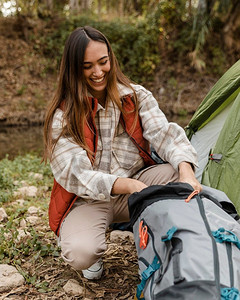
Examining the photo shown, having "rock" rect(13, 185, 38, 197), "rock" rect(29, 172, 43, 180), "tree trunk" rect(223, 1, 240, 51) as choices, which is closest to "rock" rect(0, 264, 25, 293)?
"rock" rect(13, 185, 38, 197)

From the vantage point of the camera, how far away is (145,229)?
60.6 inches

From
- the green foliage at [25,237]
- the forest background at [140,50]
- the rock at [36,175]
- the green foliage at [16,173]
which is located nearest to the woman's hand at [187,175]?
the green foliage at [25,237]

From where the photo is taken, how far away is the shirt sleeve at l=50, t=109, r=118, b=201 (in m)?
1.89

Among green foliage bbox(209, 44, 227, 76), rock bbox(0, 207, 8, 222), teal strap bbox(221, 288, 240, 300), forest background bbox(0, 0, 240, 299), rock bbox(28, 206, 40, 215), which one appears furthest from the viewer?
green foliage bbox(209, 44, 227, 76)

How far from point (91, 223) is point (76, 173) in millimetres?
294

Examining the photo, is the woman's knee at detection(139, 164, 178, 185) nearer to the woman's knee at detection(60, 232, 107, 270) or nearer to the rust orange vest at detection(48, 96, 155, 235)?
the rust orange vest at detection(48, 96, 155, 235)

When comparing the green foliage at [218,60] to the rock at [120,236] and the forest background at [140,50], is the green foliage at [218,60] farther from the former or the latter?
the rock at [120,236]

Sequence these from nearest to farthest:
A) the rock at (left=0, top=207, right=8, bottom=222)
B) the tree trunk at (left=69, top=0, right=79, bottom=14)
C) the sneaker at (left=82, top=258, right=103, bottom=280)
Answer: the sneaker at (left=82, top=258, right=103, bottom=280), the rock at (left=0, top=207, right=8, bottom=222), the tree trunk at (left=69, top=0, right=79, bottom=14)

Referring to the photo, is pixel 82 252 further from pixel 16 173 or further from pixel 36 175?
pixel 16 173

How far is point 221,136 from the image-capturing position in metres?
2.57

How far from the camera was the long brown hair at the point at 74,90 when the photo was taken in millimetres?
1983

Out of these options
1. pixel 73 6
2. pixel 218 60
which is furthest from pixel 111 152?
pixel 73 6

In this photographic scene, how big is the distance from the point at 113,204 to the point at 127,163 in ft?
0.89

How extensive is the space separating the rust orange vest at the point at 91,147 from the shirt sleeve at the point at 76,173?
100mm
